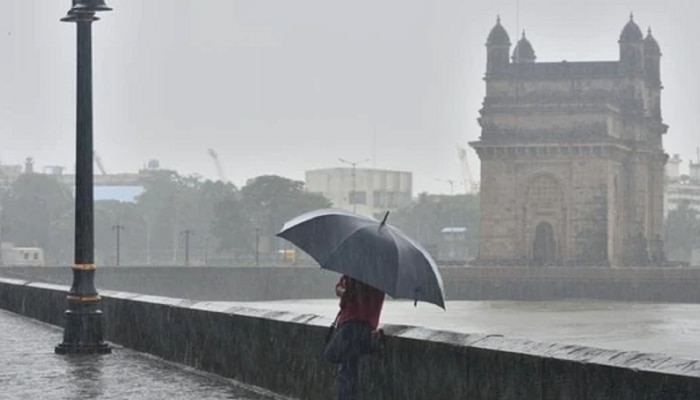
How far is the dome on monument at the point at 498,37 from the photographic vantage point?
115625 millimetres

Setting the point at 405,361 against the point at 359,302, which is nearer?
the point at 359,302

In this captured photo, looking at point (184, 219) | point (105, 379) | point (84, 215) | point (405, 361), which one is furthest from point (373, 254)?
point (184, 219)

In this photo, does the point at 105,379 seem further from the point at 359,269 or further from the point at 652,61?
the point at 652,61

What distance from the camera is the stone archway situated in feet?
362

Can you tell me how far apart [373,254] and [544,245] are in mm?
101851

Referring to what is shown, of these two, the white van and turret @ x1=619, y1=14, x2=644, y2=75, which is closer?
turret @ x1=619, y1=14, x2=644, y2=75

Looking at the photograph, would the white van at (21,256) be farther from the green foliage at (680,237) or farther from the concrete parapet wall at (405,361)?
the concrete parapet wall at (405,361)

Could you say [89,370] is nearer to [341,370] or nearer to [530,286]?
[341,370]

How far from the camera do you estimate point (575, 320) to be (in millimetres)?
88000

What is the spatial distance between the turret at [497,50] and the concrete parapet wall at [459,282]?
15.2m

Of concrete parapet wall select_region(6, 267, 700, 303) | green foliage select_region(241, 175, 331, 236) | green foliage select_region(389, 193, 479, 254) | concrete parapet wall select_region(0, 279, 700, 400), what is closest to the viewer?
concrete parapet wall select_region(0, 279, 700, 400)

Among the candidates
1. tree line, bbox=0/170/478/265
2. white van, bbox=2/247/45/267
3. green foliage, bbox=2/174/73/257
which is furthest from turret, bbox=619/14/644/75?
green foliage, bbox=2/174/73/257

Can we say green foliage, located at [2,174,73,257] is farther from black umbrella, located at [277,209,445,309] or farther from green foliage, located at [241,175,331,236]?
black umbrella, located at [277,209,445,309]

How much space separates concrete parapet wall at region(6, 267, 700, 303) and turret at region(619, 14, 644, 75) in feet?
57.4
